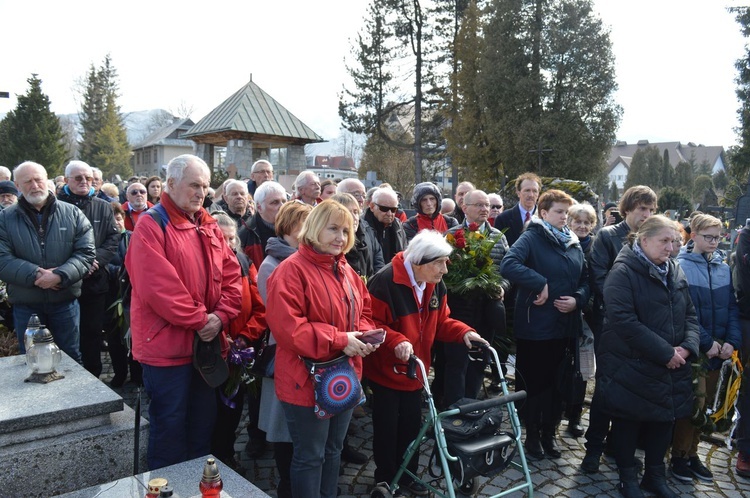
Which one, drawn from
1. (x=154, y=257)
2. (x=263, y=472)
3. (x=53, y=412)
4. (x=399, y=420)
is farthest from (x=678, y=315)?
(x=53, y=412)

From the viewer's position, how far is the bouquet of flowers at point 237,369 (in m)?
3.85

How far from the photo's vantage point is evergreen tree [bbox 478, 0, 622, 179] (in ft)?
91.2

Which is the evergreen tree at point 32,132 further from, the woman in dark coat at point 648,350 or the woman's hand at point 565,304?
the woman in dark coat at point 648,350

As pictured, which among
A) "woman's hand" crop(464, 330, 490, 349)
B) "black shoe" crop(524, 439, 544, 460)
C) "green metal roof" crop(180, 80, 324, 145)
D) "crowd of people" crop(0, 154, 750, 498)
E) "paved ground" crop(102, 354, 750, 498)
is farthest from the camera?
"green metal roof" crop(180, 80, 324, 145)

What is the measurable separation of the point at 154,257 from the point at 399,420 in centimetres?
197

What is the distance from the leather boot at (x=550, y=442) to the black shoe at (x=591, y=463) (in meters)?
0.29

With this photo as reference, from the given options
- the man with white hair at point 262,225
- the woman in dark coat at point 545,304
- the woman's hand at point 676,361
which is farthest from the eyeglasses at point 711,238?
the man with white hair at point 262,225

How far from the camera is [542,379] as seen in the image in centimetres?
483

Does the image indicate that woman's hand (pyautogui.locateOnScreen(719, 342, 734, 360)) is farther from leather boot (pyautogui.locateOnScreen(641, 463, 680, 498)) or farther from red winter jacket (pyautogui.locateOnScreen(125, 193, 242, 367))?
red winter jacket (pyautogui.locateOnScreen(125, 193, 242, 367))

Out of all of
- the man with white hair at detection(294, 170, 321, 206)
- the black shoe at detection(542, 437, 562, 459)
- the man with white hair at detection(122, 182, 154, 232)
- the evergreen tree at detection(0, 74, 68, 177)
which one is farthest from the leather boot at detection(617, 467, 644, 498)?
the evergreen tree at detection(0, 74, 68, 177)

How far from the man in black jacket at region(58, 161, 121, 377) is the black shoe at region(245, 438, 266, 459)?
82.6 inches

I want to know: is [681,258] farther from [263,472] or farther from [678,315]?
[263,472]

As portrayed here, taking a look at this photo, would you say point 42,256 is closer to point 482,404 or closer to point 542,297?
point 482,404

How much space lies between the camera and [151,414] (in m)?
3.51
